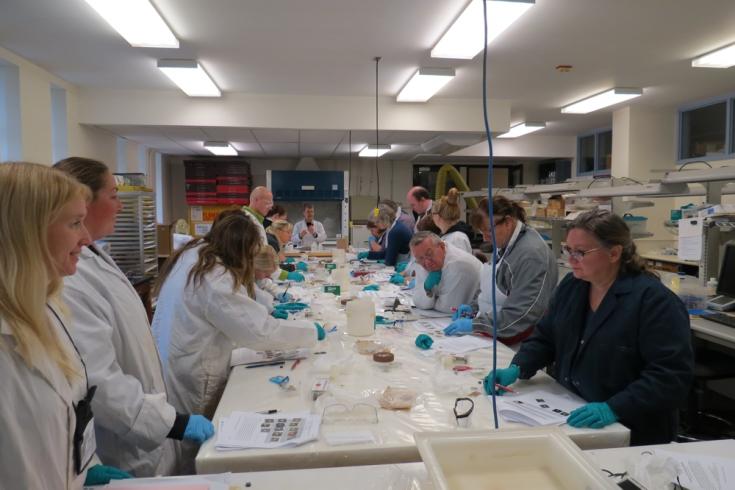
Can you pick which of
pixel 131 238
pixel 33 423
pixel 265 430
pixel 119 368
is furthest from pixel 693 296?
pixel 131 238

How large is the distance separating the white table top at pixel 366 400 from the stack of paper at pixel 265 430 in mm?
25

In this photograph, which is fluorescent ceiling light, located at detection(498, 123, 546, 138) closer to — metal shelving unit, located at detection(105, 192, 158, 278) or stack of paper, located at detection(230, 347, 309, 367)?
metal shelving unit, located at detection(105, 192, 158, 278)

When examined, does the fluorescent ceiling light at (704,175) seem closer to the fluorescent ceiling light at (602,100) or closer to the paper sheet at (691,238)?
the paper sheet at (691,238)

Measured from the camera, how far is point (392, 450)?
138 cm

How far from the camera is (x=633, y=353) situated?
1.65 m

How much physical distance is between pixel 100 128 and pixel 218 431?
17.3 feet

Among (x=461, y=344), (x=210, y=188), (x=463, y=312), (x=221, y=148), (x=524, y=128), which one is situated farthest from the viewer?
(x=210, y=188)

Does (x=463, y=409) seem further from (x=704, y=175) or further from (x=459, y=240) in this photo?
(x=459, y=240)

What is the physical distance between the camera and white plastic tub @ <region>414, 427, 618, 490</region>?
104 cm

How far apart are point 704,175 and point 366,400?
2082 millimetres

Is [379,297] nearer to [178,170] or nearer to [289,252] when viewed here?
[289,252]

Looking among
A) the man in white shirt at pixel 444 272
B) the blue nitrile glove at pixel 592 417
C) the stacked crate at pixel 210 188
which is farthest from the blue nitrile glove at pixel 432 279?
the stacked crate at pixel 210 188

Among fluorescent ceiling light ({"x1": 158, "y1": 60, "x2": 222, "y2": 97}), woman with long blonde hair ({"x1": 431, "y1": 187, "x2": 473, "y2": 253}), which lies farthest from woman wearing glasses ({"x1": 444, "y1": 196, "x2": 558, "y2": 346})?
fluorescent ceiling light ({"x1": 158, "y1": 60, "x2": 222, "y2": 97})

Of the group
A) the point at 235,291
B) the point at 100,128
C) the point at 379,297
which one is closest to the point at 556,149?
the point at 379,297
